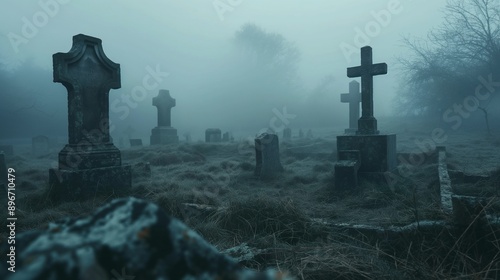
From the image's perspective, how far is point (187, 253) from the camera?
2.81ft

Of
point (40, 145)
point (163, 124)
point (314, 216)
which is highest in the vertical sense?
point (163, 124)

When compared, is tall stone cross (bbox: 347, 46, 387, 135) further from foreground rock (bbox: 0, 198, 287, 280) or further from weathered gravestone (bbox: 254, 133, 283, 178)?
foreground rock (bbox: 0, 198, 287, 280)

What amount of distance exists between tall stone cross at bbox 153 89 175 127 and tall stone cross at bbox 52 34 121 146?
41.2 ft

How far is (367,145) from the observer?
23.9 ft

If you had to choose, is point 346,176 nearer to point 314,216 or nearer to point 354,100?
point 314,216

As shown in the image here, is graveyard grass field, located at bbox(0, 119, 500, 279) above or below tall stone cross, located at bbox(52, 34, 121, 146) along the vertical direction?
below

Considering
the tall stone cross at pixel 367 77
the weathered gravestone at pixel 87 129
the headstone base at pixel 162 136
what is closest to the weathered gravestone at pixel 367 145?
the tall stone cross at pixel 367 77

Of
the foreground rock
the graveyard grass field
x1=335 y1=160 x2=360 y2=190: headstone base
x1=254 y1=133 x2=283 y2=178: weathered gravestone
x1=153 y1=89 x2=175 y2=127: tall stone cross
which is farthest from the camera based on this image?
x1=153 y1=89 x2=175 y2=127: tall stone cross

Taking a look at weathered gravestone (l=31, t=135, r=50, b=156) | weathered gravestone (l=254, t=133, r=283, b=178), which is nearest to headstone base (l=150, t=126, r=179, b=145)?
weathered gravestone (l=31, t=135, r=50, b=156)

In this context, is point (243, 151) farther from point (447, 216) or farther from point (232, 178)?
point (447, 216)

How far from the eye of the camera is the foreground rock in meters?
0.74

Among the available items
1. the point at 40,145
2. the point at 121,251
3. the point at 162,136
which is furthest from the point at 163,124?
the point at 121,251

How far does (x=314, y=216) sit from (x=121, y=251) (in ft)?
13.8

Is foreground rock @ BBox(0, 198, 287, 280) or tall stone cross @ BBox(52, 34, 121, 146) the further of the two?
tall stone cross @ BBox(52, 34, 121, 146)
